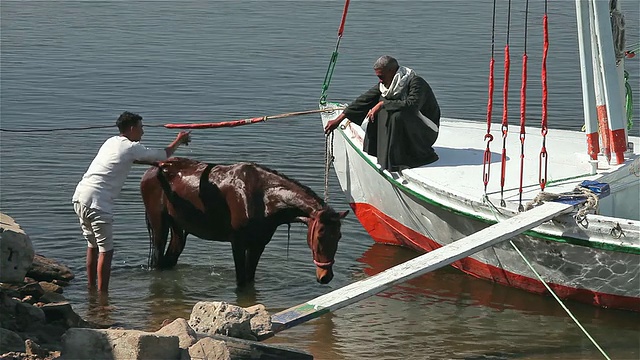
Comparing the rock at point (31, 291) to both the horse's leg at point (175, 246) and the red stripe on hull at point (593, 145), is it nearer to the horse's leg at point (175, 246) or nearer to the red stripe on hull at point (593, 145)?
the horse's leg at point (175, 246)

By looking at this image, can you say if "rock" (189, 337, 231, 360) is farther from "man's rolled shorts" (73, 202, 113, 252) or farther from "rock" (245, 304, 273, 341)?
"man's rolled shorts" (73, 202, 113, 252)

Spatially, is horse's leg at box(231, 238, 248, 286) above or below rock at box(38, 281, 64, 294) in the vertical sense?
above

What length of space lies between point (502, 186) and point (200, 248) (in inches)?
140

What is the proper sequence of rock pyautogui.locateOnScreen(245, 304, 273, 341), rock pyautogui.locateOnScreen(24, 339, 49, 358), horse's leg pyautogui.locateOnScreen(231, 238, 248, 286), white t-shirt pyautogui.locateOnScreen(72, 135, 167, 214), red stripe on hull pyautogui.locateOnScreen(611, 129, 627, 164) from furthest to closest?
red stripe on hull pyautogui.locateOnScreen(611, 129, 627, 164)
horse's leg pyautogui.locateOnScreen(231, 238, 248, 286)
white t-shirt pyautogui.locateOnScreen(72, 135, 167, 214)
rock pyautogui.locateOnScreen(245, 304, 273, 341)
rock pyautogui.locateOnScreen(24, 339, 49, 358)

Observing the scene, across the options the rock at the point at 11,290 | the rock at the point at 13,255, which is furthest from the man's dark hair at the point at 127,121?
the rock at the point at 13,255

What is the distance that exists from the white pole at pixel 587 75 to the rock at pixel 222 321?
14.9ft

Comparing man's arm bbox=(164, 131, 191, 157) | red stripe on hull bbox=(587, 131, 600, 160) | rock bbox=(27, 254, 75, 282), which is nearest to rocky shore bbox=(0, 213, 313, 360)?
rock bbox=(27, 254, 75, 282)

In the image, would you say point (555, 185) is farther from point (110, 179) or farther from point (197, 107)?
point (197, 107)

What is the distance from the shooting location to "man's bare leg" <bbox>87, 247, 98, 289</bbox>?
10.4 metres

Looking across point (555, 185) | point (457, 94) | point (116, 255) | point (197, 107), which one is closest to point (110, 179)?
point (116, 255)

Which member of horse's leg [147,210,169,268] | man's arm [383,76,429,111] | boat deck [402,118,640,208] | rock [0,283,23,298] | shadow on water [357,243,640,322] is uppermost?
man's arm [383,76,429,111]

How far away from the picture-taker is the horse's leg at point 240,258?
10445 millimetres

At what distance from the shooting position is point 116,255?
1190cm

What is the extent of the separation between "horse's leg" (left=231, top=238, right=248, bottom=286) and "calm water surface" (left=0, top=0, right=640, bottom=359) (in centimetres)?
12
